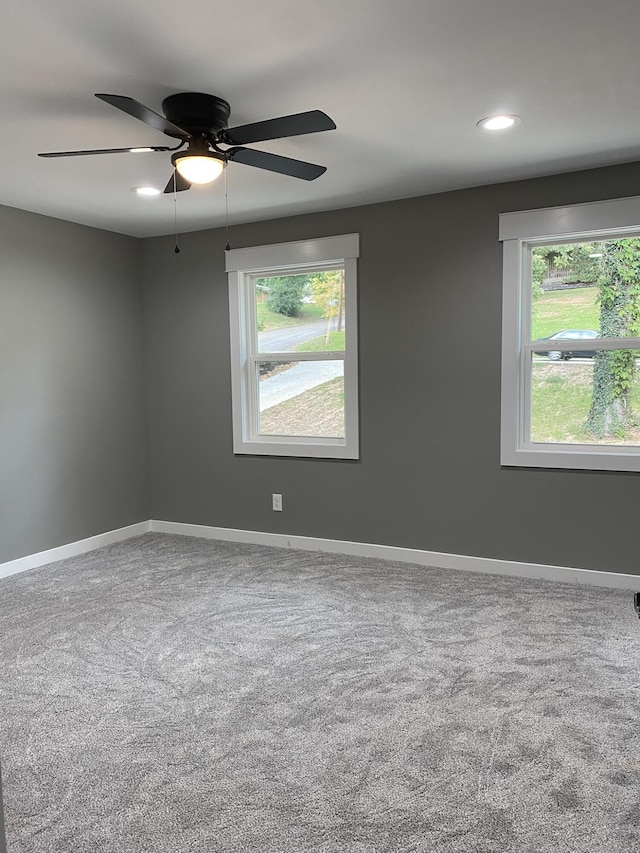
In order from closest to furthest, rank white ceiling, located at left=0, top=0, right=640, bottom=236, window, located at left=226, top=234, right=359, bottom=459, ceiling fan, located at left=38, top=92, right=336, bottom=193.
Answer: white ceiling, located at left=0, top=0, right=640, bottom=236
ceiling fan, located at left=38, top=92, right=336, bottom=193
window, located at left=226, top=234, right=359, bottom=459

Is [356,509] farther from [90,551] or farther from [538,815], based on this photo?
[538,815]

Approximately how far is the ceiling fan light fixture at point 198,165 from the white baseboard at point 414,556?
275 centimetres

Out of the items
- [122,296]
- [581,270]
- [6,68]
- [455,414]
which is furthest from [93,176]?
[581,270]

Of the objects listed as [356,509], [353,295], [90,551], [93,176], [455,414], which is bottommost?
[90,551]

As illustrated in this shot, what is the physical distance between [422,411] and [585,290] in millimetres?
1224

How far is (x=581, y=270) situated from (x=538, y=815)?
9.81 feet

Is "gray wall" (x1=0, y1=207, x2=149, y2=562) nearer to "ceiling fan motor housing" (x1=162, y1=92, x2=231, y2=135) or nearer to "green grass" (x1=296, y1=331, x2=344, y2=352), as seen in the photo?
"green grass" (x1=296, y1=331, x2=344, y2=352)

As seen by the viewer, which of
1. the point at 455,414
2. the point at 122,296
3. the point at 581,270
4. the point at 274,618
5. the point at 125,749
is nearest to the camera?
the point at 125,749

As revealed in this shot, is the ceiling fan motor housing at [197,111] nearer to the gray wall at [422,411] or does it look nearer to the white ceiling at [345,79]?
the white ceiling at [345,79]

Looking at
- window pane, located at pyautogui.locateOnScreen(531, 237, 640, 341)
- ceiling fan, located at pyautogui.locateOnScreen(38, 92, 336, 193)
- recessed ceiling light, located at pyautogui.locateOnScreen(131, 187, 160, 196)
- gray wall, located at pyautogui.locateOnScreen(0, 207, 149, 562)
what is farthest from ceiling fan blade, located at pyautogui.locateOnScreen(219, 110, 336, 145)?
gray wall, located at pyautogui.locateOnScreen(0, 207, 149, 562)

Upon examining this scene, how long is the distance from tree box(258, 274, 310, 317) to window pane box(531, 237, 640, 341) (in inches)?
65.1

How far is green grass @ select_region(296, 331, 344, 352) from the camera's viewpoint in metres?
4.54

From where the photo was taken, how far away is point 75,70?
7.47 feet

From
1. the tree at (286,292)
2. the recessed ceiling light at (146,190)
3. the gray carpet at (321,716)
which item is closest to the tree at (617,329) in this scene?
the gray carpet at (321,716)
